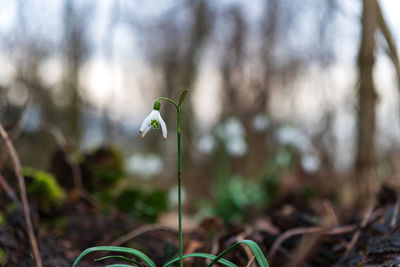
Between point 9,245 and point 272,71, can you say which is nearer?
point 9,245

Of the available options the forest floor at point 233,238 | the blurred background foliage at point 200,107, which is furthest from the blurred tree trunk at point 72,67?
the forest floor at point 233,238

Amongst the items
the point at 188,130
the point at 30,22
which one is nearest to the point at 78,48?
the point at 30,22

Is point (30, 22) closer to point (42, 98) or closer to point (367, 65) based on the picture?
point (42, 98)

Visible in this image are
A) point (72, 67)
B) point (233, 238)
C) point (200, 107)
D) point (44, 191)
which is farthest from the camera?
point (200, 107)

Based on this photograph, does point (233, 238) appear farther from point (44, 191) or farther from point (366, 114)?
point (366, 114)

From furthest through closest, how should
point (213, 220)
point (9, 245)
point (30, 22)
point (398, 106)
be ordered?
point (30, 22), point (398, 106), point (213, 220), point (9, 245)

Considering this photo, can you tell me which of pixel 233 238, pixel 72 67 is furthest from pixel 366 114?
pixel 72 67
